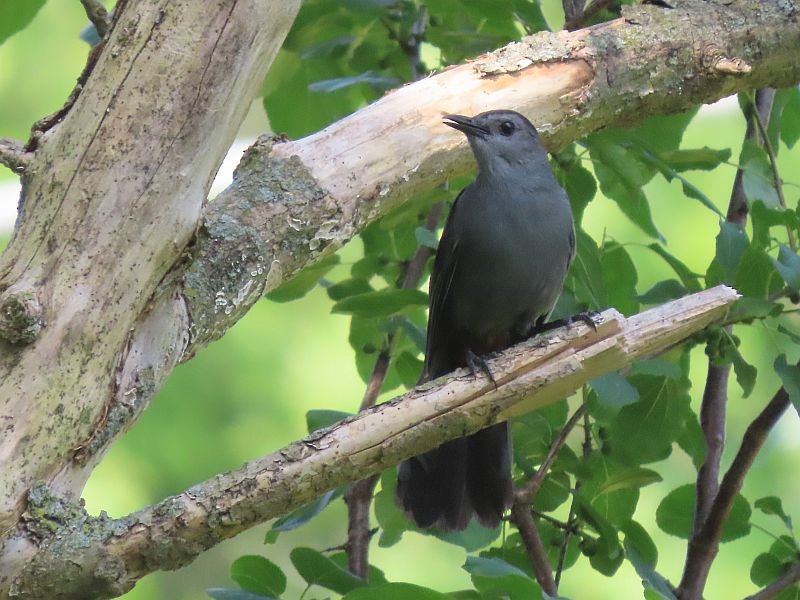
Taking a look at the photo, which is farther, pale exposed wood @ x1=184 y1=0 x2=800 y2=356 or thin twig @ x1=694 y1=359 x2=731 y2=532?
thin twig @ x1=694 y1=359 x2=731 y2=532

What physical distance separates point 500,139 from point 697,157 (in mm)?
674

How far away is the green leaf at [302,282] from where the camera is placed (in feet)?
12.1

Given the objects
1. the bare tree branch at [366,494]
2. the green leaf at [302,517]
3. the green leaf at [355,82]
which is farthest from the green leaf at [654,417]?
the green leaf at [355,82]

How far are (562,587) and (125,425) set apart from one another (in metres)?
3.18

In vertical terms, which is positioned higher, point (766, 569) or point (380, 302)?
point (380, 302)

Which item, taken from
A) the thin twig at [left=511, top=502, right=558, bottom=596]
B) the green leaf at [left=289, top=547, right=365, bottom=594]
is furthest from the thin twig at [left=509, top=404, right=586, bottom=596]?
the green leaf at [left=289, top=547, right=365, bottom=594]

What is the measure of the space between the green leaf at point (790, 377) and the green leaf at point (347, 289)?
1402mm

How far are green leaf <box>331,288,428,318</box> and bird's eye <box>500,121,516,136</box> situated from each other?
58cm

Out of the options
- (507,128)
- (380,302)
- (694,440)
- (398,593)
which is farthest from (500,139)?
(398,593)

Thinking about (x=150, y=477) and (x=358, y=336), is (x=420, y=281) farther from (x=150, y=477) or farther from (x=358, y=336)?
(x=150, y=477)

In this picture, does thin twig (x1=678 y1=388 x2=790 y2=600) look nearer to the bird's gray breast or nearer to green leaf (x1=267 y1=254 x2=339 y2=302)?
the bird's gray breast

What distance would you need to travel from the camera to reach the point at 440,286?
3848 millimetres

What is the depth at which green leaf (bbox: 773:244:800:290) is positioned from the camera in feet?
9.76

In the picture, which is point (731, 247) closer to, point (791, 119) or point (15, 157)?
point (791, 119)
